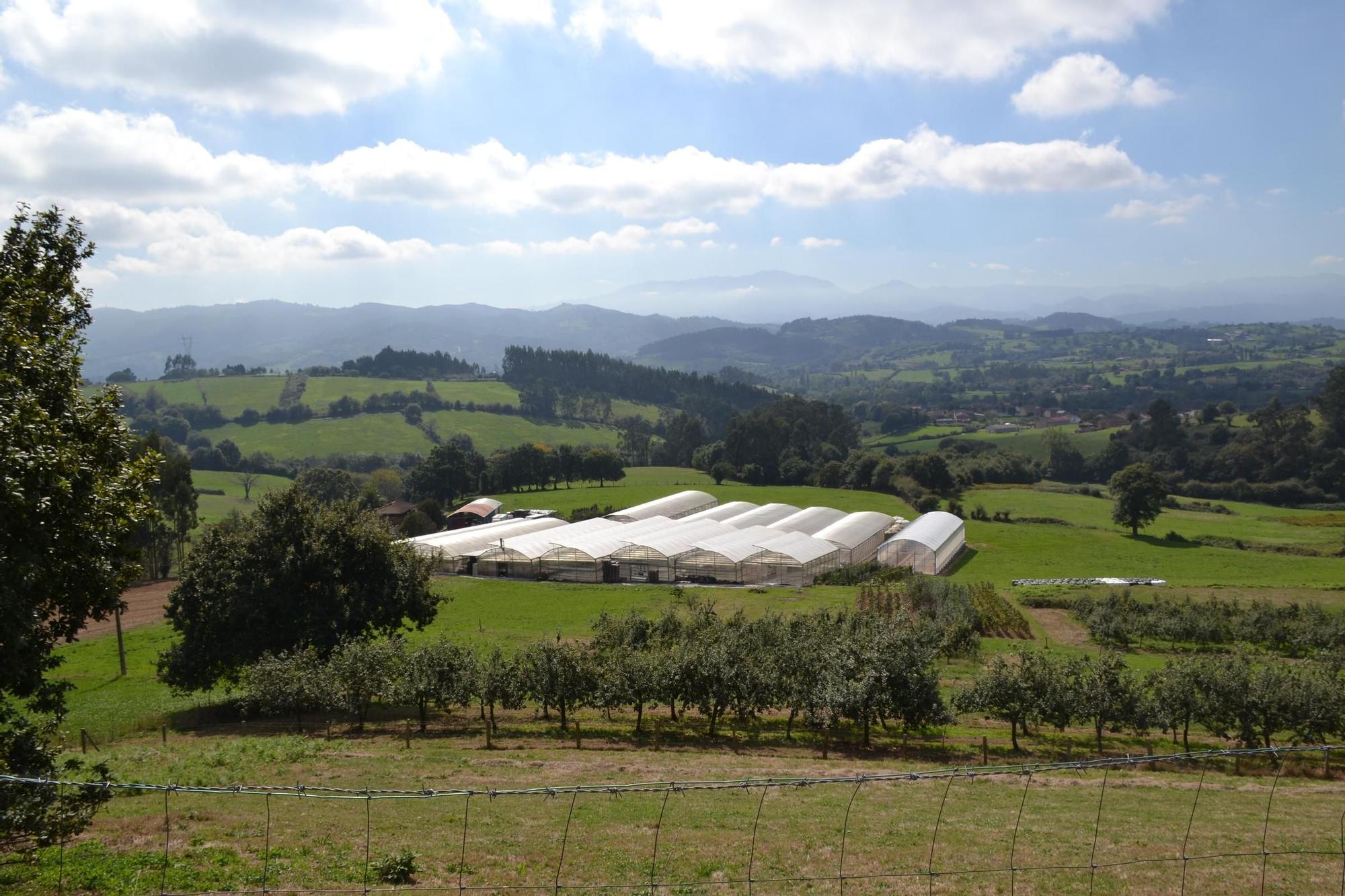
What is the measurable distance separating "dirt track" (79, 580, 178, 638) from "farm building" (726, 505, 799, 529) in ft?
155

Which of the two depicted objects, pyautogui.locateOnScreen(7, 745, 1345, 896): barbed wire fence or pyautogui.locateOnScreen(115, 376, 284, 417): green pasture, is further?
pyautogui.locateOnScreen(115, 376, 284, 417): green pasture

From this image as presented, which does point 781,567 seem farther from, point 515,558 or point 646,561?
point 515,558

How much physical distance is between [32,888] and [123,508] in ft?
23.9

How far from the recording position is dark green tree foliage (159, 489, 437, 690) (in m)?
31.8

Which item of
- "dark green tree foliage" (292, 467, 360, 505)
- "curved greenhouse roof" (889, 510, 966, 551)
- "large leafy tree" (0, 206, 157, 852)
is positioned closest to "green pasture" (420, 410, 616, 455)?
"dark green tree foliage" (292, 467, 360, 505)

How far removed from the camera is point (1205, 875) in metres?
13.6

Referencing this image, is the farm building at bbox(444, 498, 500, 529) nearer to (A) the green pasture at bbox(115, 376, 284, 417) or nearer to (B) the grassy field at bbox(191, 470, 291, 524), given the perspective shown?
(B) the grassy field at bbox(191, 470, 291, 524)

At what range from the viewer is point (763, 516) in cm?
8712

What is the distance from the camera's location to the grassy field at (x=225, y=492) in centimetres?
10188

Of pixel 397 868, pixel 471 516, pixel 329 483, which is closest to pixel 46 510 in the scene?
pixel 397 868

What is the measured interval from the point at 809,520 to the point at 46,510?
7348cm

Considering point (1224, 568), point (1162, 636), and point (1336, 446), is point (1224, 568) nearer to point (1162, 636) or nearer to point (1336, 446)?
point (1162, 636)

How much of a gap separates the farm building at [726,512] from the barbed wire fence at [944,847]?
62.8 meters

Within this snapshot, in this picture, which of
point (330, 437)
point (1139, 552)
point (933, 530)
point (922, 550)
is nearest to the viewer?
point (922, 550)
